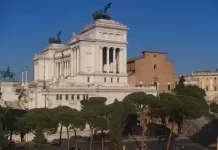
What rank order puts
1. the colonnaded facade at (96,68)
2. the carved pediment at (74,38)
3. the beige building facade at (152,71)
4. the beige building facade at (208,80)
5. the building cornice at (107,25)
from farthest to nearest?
the beige building facade at (208,80) < the beige building facade at (152,71) < the carved pediment at (74,38) < the building cornice at (107,25) < the colonnaded facade at (96,68)

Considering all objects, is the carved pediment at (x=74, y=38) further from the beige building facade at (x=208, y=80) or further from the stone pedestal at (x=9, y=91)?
the beige building facade at (x=208, y=80)

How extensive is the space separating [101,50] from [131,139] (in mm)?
28205

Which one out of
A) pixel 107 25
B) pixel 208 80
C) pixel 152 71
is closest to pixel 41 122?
pixel 107 25

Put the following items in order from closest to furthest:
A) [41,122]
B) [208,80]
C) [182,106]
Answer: [41,122] → [182,106] → [208,80]

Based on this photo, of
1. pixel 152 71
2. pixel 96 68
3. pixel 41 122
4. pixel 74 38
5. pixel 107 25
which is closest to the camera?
pixel 41 122

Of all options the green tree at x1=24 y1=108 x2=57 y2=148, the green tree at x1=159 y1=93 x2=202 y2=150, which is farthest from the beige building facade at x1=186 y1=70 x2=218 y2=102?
the green tree at x1=24 y1=108 x2=57 y2=148

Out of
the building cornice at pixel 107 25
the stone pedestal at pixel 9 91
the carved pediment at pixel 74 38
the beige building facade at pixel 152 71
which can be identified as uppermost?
the building cornice at pixel 107 25

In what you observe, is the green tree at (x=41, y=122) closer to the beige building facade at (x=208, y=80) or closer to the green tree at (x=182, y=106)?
the green tree at (x=182, y=106)

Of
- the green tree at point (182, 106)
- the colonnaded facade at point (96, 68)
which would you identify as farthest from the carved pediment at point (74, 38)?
the green tree at point (182, 106)

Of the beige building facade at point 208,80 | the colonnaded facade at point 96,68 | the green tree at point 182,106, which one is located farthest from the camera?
the beige building facade at point 208,80

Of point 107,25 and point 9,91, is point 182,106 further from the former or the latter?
point 9,91

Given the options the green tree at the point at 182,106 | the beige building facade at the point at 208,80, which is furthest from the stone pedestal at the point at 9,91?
the beige building facade at the point at 208,80

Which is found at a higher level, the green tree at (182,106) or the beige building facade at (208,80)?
the beige building facade at (208,80)

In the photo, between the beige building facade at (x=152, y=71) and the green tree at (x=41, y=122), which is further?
the beige building facade at (x=152, y=71)
